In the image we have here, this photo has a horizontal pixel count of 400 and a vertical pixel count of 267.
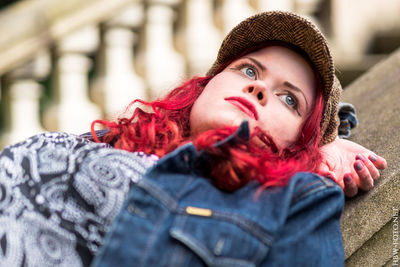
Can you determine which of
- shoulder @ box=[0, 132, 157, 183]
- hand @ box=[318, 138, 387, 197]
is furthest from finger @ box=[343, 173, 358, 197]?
shoulder @ box=[0, 132, 157, 183]

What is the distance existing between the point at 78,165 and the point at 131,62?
2.27 metres

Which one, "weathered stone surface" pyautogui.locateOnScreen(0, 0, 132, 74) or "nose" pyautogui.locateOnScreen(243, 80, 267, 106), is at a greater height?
"nose" pyautogui.locateOnScreen(243, 80, 267, 106)

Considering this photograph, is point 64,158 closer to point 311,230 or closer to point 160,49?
point 311,230

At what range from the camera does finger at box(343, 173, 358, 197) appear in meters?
1.60

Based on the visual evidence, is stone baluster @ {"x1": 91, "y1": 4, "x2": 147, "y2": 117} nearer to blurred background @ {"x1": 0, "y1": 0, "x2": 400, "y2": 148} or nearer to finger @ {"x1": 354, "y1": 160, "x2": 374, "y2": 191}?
blurred background @ {"x1": 0, "y1": 0, "x2": 400, "y2": 148}

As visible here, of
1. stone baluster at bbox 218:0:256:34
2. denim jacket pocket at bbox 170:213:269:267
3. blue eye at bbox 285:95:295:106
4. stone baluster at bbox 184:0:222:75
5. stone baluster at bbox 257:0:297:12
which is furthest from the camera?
stone baluster at bbox 257:0:297:12

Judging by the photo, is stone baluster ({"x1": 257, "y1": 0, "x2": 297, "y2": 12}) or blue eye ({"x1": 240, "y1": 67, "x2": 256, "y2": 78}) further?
stone baluster ({"x1": 257, "y1": 0, "x2": 297, "y2": 12})

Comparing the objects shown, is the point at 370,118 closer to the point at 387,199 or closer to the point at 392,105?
the point at 392,105

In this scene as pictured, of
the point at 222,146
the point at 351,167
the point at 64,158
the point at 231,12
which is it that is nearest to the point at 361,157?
the point at 351,167

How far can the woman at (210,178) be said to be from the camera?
128 centimetres

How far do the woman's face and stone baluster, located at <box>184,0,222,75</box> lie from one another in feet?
6.54

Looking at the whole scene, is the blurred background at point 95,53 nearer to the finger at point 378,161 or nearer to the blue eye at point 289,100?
Result: the blue eye at point 289,100

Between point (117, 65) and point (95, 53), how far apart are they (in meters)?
0.16

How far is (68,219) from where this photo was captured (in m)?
1.40
